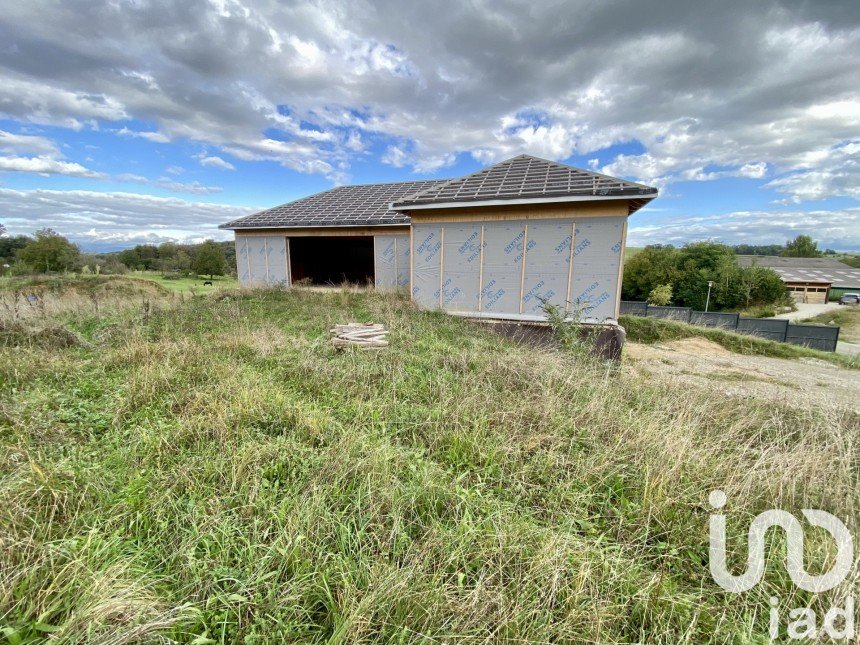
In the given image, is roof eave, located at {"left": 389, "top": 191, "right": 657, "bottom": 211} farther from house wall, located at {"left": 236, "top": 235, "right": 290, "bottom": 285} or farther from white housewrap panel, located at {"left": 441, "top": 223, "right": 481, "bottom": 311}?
house wall, located at {"left": 236, "top": 235, "right": 290, "bottom": 285}

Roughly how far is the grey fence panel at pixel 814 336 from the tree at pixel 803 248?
72324 mm

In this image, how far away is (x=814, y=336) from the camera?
1527cm

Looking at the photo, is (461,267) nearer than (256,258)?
Yes

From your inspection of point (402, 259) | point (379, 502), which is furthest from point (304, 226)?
point (379, 502)

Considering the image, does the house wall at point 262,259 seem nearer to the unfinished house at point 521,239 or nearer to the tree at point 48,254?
the unfinished house at point 521,239

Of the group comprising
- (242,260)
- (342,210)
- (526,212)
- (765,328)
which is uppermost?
(342,210)

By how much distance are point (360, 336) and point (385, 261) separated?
581 cm

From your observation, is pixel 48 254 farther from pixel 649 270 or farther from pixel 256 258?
Answer: pixel 649 270

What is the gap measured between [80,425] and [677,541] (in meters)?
4.44

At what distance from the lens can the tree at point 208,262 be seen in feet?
109

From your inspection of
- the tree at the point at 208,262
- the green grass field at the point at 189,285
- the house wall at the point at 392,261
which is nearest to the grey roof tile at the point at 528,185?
the house wall at the point at 392,261

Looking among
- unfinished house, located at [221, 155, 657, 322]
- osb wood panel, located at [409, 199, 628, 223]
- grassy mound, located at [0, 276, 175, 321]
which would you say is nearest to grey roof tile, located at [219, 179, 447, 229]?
unfinished house, located at [221, 155, 657, 322]

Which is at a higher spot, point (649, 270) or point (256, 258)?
point (649, 270)

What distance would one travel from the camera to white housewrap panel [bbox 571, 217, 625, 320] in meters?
7.20
